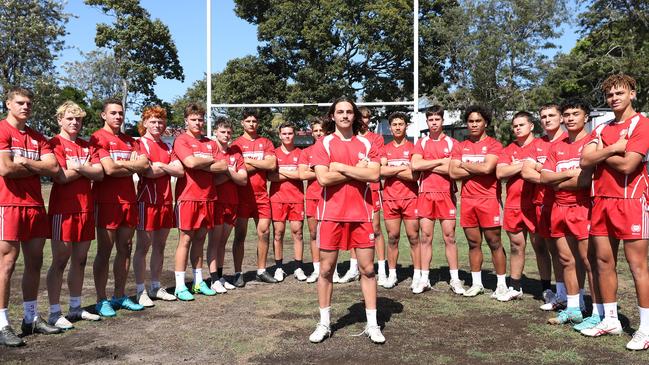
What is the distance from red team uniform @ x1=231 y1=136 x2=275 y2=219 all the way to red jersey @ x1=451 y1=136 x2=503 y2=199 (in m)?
2.69

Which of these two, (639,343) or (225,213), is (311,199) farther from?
(639,343)

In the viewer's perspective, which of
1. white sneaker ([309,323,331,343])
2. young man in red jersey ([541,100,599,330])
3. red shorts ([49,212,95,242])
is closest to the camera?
white sneaker ([309,323,331,343])

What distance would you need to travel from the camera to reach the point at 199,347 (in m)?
4.84

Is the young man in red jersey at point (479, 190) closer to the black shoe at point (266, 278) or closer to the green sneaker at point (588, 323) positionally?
the green sneaker at point (588, 323)

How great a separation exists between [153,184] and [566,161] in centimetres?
458

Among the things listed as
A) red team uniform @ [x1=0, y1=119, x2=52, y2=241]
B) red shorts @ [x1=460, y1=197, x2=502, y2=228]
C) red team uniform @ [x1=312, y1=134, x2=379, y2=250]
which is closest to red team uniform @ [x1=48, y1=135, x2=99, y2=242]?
red team uniform @ [x1=0, y1=119, x2=52, y2=241]

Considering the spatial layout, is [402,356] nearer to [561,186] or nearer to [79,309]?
[561,186]

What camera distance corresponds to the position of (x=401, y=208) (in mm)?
7207

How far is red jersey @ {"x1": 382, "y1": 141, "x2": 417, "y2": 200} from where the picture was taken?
719 cm

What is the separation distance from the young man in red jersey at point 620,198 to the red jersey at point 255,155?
4.22 meters

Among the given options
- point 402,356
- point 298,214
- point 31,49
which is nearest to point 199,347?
point 402,356

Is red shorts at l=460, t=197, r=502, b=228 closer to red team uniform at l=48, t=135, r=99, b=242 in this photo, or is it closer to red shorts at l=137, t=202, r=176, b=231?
red shorts at l=137, t=202, r=176, b=231

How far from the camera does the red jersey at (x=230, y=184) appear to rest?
7109 mm

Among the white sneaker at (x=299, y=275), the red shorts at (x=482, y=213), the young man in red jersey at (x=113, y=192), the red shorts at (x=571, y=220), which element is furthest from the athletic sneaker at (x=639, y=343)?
the young man in red jersey at (x=113, y=192)
